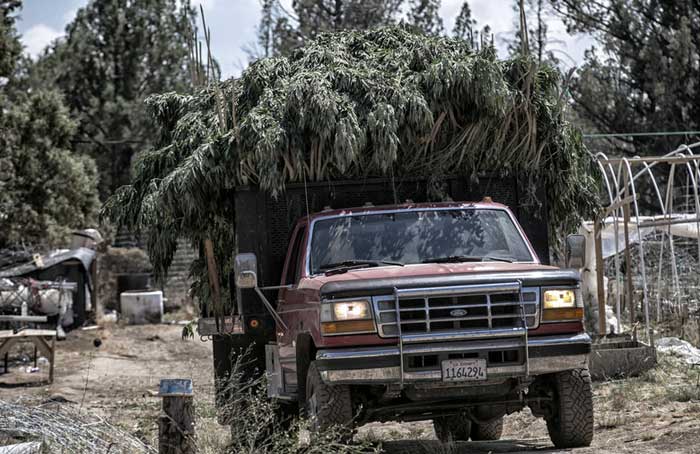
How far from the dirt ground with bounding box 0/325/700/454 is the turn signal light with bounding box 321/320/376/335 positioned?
1.19 m

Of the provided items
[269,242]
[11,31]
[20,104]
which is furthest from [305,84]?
[20,104]

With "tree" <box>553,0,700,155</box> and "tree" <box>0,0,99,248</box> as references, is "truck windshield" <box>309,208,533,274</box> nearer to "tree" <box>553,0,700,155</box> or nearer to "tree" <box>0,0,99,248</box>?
"tree" <box>0,0,99,248</box>

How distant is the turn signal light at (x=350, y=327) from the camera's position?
7.75 meters

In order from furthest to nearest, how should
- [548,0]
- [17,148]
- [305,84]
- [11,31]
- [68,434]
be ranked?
[548,0]
[17,148]
[11,31]
[305,84]
[68,434]

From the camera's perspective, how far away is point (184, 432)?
21.4ft

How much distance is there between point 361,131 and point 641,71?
25.6 meters

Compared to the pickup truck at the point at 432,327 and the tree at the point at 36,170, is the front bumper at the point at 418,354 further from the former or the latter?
the tree at the point at 36,170

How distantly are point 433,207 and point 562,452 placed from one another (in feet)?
7.76

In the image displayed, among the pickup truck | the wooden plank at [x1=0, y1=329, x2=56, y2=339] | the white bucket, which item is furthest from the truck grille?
the white bucket

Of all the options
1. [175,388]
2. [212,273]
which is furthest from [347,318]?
[212,273]

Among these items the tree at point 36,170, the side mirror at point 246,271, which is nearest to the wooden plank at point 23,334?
the tree at point 36,170

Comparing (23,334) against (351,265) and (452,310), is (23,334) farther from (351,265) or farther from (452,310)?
(452,310)

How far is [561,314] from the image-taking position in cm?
803

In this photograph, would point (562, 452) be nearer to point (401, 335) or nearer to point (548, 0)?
point (401, 335)
